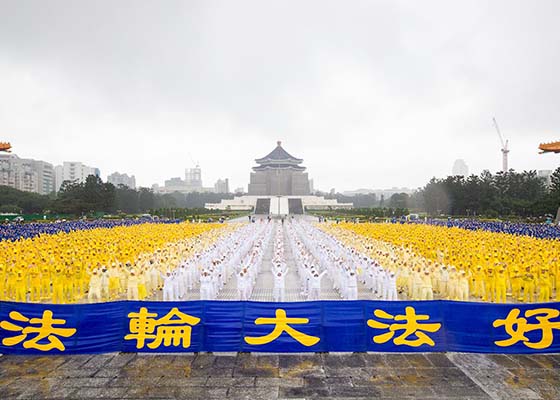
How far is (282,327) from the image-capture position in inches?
254

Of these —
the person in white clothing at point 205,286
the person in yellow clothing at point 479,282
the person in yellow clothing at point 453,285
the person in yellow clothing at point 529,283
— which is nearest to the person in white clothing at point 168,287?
the person in white clothing at point 205,286

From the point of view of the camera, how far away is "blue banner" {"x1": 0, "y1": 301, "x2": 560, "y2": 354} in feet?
20.9

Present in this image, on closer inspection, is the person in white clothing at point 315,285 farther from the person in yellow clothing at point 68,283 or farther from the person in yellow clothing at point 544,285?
the person in yellow clothing at point 68,283

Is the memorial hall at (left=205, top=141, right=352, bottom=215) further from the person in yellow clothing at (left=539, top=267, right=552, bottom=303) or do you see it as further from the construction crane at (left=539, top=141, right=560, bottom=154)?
the person in yellow clothing at (left=539, top=267, right=552, bottom=303)

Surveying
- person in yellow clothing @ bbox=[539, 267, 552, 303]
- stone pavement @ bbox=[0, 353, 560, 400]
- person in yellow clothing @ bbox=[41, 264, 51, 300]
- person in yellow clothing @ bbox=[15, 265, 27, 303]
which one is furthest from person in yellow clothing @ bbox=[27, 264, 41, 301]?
person in yellow clothing @ bbox=[539, 267, 552, 303]

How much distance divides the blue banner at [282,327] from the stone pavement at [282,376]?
19 cm

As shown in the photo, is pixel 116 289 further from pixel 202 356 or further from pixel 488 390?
pixel 488 390

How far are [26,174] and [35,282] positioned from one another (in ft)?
331

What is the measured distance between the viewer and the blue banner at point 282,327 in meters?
6.38

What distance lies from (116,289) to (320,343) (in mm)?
6900

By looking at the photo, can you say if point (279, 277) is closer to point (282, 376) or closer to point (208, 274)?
point (208, 274)

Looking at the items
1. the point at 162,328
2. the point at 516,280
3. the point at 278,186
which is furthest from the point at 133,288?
the point at 278,186

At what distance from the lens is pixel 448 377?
590cm

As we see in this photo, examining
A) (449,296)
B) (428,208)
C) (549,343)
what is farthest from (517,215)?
(549,343)
